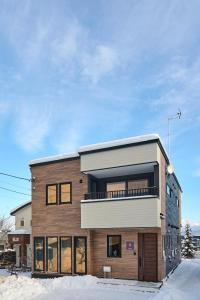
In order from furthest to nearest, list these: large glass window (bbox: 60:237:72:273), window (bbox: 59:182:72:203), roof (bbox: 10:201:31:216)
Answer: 1. roof (bbox: 10:201:31:216)
2. window (bbox: 59:182:72:203)
3. large glass window (bbox: 60:237:72:273)

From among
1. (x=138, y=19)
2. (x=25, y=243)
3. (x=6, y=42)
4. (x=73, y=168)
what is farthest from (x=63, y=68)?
(x=25, y=243)

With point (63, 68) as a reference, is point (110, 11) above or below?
above

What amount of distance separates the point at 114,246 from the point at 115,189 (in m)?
3.58

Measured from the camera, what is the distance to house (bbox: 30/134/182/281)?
20.1 m

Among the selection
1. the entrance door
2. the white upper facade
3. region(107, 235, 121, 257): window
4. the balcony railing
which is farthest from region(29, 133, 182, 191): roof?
the white upper facade

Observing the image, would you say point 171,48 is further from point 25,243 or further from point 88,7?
point 25,243

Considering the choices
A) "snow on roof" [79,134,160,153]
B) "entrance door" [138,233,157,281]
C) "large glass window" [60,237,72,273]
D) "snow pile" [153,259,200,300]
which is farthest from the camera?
"large glass window" [60,237,72,273]

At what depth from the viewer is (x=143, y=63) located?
1762cm

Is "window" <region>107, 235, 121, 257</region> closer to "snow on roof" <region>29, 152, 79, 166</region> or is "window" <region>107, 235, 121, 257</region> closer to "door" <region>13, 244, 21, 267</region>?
"snow on roof" <region>29, 152, 79, 166</region>

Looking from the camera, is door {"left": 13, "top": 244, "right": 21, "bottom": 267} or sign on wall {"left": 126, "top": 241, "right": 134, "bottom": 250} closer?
sign on wall {"left": 126, "top": 241, "right": 134, "bottom": 250}

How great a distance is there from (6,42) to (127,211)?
10.7 meters

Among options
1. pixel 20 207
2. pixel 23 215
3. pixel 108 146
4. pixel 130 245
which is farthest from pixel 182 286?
pixel 20 207

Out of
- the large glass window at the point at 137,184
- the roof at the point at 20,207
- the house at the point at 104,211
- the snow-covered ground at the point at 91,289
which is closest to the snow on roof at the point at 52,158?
the house at the point at 104,211

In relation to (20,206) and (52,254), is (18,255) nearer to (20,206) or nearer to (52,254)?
(20,206)
